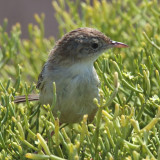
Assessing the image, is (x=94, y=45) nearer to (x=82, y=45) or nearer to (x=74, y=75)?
(x=82, y=45)

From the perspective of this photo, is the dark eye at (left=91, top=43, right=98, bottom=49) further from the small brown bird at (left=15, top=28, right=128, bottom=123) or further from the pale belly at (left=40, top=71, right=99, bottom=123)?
the pale belly at (left=40, top=71, right=99, bottom=123)

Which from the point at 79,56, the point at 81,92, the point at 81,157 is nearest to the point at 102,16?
the point at 79,56

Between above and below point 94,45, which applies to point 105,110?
below

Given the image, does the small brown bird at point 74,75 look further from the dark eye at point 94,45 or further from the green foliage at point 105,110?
the green foliage at point 105,110

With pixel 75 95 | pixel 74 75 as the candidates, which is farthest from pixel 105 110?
pixel 74 75

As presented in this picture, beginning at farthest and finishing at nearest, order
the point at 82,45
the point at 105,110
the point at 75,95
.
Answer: the point at 82,45
the point at 75,95
the point at 105,110

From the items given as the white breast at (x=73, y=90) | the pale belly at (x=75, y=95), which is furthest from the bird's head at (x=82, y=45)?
the pale belly at (x=75, y=95)
